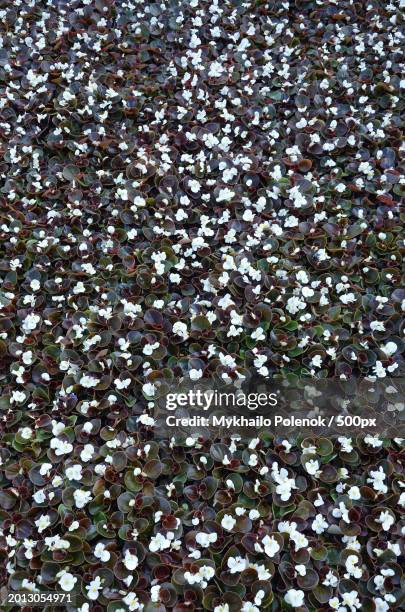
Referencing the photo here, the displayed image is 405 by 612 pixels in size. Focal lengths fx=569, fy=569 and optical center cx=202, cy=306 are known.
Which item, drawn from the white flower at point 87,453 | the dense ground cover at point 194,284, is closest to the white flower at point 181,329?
the dense ground cover at point 194,284

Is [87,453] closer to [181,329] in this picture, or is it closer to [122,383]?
[122,383]

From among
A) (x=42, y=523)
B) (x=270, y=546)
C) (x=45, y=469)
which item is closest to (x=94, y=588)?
(x=42, y=523)

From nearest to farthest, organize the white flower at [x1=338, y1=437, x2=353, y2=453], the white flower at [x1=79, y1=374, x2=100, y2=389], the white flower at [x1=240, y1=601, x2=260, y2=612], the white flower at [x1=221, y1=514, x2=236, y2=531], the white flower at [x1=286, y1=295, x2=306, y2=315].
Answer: the white flower at [x1=240, y1=601, x2=260, y2=612], the white flower at [x1=221, y1=514, x2=236, y2=531], the white flower at [x1=338, y1=437, x2=353, y2=453], the white flower at [x1=79, y1=374, x2=100, y2=389], the white flower at [x1=286, y1=295, x2=306, y2=315]

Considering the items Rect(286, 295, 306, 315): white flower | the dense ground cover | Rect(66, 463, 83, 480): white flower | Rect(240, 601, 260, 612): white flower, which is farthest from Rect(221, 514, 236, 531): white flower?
Rect(286, 295, 306, 315): white flower

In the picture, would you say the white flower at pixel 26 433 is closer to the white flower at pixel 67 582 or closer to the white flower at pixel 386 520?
the white flower at pixel 67 582

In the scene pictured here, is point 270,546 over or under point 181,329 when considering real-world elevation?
under

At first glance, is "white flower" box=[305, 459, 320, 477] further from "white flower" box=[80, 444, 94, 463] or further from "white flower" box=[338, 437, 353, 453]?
"white flower" box=[80, 444, 94, 463]

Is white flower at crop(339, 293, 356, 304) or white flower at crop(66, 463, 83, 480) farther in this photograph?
white flower at crop(339, 293, 356, 304)
